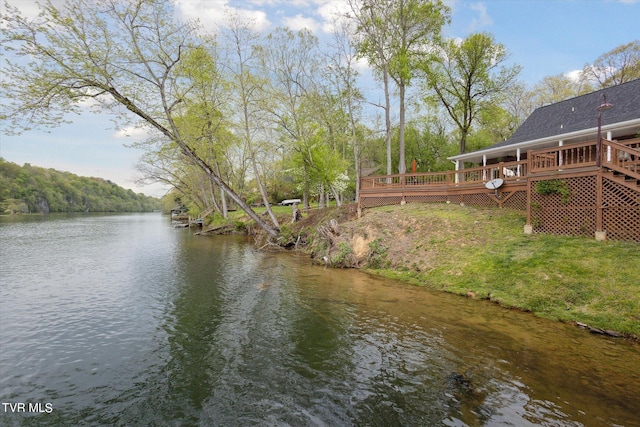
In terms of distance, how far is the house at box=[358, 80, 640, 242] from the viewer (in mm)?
10594

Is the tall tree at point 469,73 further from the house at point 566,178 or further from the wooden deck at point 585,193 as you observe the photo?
the wooden deck at point 585,193

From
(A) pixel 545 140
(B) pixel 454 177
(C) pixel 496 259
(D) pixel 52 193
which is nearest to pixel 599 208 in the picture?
(C) pixel 496 259

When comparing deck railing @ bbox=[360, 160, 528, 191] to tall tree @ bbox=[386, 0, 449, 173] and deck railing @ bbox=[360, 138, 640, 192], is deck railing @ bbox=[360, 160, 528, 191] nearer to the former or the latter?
deck railing @ bbox=[360, 138, 640, 192]

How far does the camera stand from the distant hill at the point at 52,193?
8125 cm

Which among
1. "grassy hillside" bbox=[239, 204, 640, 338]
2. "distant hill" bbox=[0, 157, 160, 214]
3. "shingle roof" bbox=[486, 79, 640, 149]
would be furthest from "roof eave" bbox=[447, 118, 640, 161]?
"distant hill" bbox=[0, 157, 160, 214]

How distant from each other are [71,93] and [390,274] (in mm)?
17995

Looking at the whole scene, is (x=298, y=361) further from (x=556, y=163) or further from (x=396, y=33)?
(x=396, y=33)

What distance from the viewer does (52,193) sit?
9894 centimetres

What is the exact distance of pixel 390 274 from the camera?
1435 cm

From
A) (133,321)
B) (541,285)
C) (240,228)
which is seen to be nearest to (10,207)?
(240,228)

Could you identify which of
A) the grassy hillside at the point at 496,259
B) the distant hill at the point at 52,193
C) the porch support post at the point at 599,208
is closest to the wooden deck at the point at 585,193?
the porch support post at the point at 599,208

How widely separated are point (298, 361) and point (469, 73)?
3250 centimetres

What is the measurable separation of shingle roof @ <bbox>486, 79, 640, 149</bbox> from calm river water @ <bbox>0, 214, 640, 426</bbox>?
629 inches

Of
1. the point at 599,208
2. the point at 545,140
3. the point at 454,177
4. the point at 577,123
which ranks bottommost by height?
the point at 599,208
